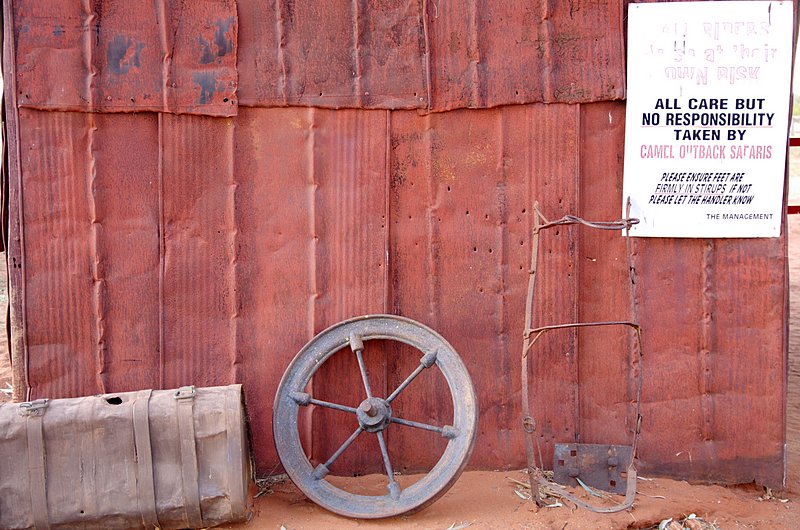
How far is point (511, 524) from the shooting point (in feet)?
13.1

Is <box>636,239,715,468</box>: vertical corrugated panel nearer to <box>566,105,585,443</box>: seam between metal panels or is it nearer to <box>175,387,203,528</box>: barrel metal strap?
<box>566,105,585,443</box>: seam between metal panels

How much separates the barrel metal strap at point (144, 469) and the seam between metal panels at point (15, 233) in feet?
2.74

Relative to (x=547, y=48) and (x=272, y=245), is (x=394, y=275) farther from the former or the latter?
(x=547, y=48)

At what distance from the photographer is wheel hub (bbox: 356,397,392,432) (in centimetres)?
412

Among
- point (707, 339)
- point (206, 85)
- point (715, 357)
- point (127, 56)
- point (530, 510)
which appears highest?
point (127, 56)

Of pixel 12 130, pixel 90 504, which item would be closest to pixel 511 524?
pixel 90 504

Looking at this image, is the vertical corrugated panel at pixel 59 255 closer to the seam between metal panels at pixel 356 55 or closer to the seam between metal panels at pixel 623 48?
the seam between metal panels at pixel 356 55

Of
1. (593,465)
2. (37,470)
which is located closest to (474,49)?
(593,465)

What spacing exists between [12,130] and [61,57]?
18.3 inches

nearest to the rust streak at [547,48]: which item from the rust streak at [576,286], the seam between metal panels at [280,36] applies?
the rust streak at [576,286]

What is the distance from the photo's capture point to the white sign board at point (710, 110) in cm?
421

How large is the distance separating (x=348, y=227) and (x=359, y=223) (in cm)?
6

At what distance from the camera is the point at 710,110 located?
167 inches

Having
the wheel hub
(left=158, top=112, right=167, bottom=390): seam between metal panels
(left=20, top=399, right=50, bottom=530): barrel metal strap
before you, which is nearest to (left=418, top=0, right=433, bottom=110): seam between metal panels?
(left=158, top=112, right=167, bottom=390): seam between metal panels
